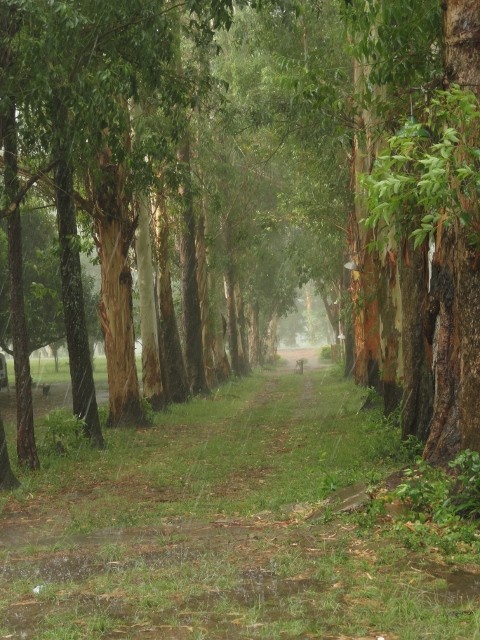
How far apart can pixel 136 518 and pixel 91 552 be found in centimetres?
180

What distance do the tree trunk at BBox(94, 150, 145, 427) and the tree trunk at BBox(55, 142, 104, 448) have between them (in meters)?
2.56

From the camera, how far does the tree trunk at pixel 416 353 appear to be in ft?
41.1

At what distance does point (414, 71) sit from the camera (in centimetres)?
1077

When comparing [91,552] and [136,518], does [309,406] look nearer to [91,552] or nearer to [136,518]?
[136,518]

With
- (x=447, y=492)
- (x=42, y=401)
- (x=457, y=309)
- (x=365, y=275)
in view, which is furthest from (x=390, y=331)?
(x=42, y=401)

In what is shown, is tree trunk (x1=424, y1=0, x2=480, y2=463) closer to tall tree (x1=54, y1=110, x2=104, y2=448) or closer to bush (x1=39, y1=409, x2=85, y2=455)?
tall tree (x1=54, y1=110, x2=104, y2=448)

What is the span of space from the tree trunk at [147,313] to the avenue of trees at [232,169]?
0.05 metres

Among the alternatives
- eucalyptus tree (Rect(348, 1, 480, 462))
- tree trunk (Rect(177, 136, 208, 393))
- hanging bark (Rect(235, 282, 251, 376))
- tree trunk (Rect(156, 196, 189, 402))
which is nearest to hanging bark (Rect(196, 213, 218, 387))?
A: tree trunk (Rect(177, 136, 208, 393))

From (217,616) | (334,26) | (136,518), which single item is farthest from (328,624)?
(334,26)

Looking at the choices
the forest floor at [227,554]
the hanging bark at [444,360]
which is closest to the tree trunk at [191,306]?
the forest floor at [227,554]

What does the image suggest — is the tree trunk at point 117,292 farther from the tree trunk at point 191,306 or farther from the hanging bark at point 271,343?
the hanging bark at point 271,343

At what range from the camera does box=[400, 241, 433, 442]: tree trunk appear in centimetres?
1253

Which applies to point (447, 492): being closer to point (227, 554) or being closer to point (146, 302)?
point (227, 554)

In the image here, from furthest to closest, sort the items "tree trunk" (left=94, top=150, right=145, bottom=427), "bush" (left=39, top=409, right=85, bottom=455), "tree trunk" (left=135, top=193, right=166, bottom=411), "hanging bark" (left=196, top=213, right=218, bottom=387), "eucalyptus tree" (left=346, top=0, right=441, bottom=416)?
"hanging bark" (left=196, top=213, right=218, bottom=387)
"tree trunk" (left=135, top=193, right=166, bottom=411)
"tree trunk" (left=94, top=150, right=145, bottom=427)
"bush" (left=39, top=409, right=85, bottom=455)
"eucalyptus tree" (left=346, top=0, right=441, bottom=416)
